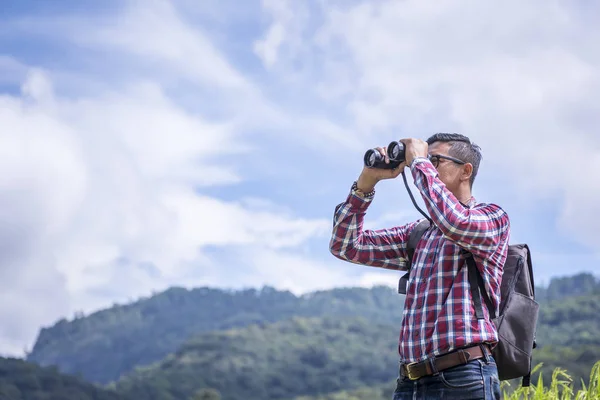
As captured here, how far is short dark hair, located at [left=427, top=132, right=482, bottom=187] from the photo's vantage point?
2957 mm

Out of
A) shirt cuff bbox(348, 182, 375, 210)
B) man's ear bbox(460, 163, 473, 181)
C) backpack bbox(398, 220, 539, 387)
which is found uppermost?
man's ear bbox(460, 163, 473, 181)

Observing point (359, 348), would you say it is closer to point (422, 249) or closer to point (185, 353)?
point (185, 353)

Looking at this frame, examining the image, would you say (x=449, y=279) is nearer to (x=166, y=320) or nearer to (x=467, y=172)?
(x=467, y=172)

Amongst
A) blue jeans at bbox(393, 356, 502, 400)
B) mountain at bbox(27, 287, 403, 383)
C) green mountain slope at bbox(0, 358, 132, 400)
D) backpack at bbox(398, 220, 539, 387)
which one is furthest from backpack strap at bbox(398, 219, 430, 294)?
mountain at bbox(27, 287, 403, 383)

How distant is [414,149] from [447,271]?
49cm

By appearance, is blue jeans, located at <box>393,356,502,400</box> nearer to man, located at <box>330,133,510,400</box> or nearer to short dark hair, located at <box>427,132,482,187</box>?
man, located at <box>330,133,510,400</box>

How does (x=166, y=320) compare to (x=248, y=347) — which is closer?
(x=248, y=347)

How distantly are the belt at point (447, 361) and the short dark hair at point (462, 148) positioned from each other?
703mm

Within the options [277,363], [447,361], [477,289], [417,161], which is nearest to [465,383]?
[447,361]

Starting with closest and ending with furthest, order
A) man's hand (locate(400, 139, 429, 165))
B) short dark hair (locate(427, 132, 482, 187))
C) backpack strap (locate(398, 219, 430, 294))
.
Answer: man's hand (locate(400, 139, 429, 165)) < short dark hair (locate(427, 132, 482, 187)) < backpack strap (locate(398, 219, 430, 294))

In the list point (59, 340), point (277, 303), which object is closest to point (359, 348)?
point (277, 303)

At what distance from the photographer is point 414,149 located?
2.86 metres

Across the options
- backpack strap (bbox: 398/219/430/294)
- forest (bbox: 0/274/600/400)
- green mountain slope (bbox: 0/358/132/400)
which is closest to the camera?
backpack strap (bbox: 398/219/430/294)

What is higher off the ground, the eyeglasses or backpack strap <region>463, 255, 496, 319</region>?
the eyeglasses
